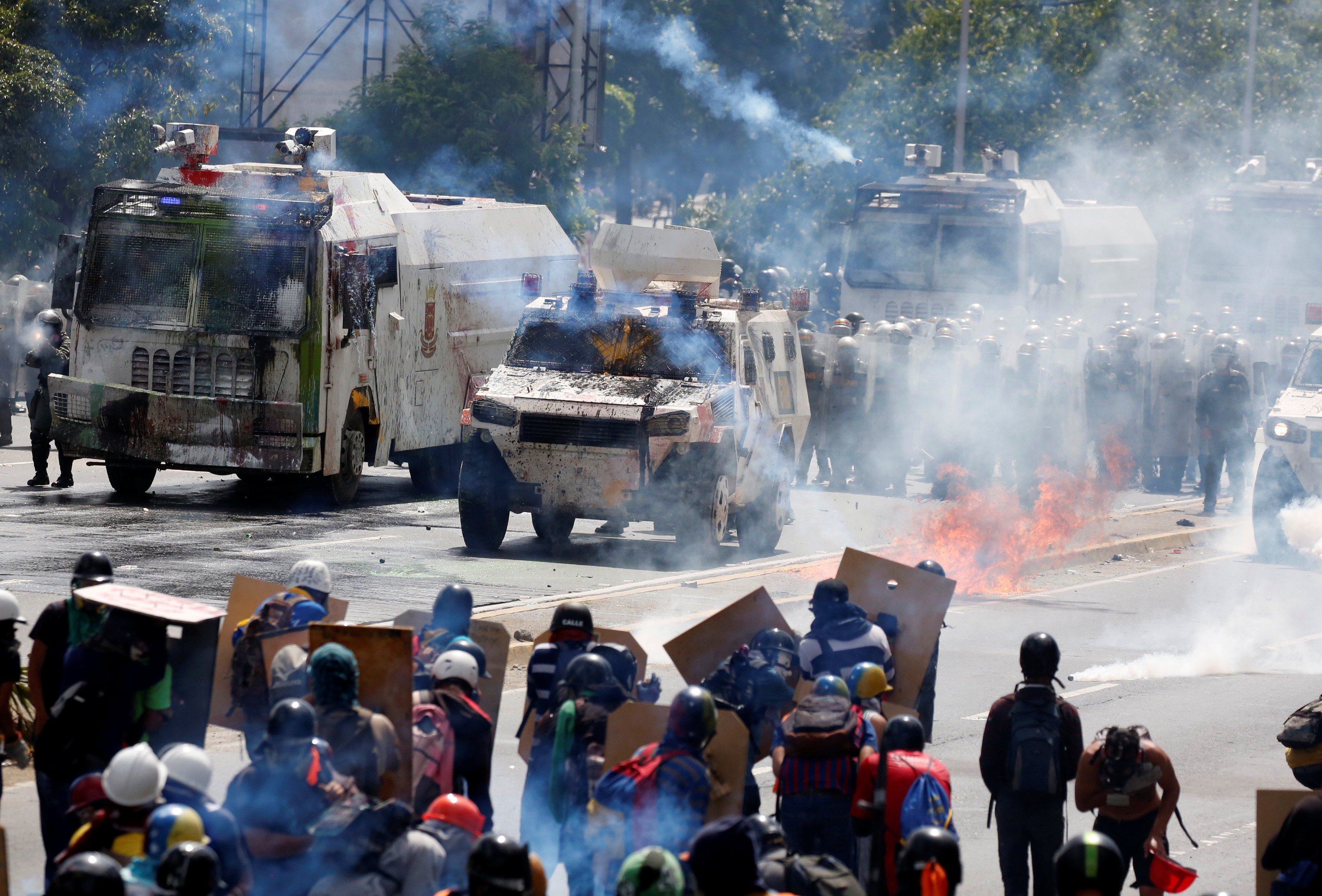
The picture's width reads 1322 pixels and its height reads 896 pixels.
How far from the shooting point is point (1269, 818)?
5902mm

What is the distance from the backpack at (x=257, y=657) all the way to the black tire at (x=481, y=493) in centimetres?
765

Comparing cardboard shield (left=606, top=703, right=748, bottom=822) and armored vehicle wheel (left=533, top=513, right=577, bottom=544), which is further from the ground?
cardboard shield (left=606, top=703, right=748, bottom=822)

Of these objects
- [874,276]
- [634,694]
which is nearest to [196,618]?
[634,694]

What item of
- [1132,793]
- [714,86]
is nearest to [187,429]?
[1132,793]

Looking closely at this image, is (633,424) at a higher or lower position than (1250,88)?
lower

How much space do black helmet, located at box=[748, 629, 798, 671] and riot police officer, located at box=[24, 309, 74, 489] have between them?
38.8 feet

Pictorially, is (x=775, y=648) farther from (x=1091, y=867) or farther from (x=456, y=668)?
(x=1091, y=867)

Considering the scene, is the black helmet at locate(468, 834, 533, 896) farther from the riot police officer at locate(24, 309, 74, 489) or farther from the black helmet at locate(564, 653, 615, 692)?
the riot police officer at locate(24, 309, 74, 489)

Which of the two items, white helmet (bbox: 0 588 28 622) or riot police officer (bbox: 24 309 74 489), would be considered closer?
white helmet (bbox: 0 588 28 622)

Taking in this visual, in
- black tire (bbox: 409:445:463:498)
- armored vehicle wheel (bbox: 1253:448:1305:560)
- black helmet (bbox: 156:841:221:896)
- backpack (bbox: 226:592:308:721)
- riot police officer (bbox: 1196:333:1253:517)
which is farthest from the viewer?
riot police officer (bbox: 1196:333:1253:517)

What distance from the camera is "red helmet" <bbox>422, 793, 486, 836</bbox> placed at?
17.7 feet

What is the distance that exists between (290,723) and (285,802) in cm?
23

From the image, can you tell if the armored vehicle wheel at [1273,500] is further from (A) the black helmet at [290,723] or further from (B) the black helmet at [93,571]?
(A) the black helmet at [290,723]

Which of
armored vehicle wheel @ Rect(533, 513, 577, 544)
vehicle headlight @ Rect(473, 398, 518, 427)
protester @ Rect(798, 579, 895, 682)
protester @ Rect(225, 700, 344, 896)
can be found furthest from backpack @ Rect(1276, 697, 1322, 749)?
armored vehicle wheel @ Rect(533, 513, 577, 544)
